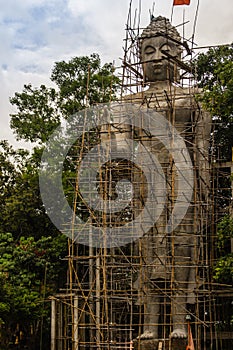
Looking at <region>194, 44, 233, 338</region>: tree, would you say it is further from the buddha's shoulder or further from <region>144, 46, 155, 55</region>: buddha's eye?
<region>144, 46, 155, 55</region>: buddha's eye

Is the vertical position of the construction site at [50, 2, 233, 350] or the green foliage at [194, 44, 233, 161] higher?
the green foliage at [194, 44, 233, 161]

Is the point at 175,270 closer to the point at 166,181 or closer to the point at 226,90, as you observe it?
the point at 166,181

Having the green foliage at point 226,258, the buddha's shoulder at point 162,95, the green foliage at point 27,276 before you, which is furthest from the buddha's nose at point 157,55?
the green foliage at point 27,276

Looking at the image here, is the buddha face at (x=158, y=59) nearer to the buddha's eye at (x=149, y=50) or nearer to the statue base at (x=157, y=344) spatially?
the buddha's eye at (x=149, y=50)

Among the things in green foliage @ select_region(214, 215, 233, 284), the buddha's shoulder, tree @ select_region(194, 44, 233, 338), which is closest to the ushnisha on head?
the buddha's shoulder

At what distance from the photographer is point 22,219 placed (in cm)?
1866

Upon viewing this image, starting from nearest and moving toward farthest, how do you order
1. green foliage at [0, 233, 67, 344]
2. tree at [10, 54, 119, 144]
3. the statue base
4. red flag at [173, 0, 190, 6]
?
1. the statue base
2. red flag at [173, 0, 190, 6]
3. green foliage at [0, 233, 67, 344]
4. tree at [10, 54, 119, 144]

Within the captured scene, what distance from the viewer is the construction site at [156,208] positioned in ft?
40.2

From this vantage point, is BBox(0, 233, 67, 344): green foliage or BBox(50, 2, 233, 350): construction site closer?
BBox(50, 2, 233, 350): construction site

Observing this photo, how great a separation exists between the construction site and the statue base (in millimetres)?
18

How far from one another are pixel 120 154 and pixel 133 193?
0.86 m

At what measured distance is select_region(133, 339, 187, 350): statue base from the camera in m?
11.6

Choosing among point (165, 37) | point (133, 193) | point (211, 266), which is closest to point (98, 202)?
point (133, 193)

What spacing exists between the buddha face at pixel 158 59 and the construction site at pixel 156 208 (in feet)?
0.07
